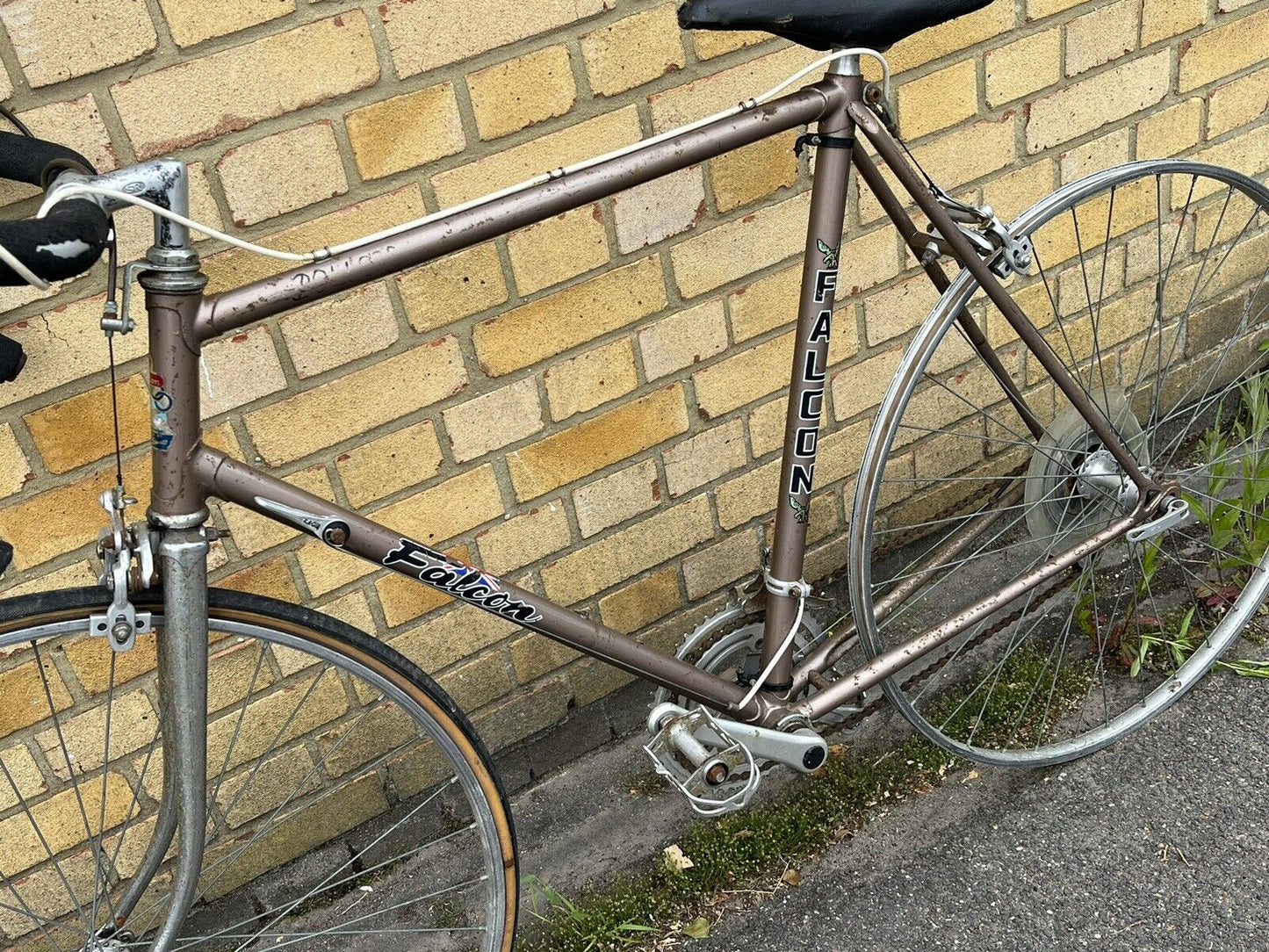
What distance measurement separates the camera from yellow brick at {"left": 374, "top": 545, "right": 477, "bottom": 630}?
190cm

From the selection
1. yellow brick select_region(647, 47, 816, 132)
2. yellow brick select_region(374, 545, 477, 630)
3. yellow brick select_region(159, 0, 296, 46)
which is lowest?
yellow brick select_region(374, 545, 477, 630)

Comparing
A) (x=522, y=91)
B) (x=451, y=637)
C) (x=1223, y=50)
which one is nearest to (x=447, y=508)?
(x=451, y=637)

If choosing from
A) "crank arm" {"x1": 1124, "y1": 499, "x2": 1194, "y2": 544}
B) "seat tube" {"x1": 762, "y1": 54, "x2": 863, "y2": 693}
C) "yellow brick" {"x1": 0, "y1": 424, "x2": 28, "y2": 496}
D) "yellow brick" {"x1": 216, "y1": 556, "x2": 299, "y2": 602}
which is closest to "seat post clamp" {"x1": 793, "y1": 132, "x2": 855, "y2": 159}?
"seat tube" {"x1": 762, "y1": 54, "x2": 863, "y2": 693}

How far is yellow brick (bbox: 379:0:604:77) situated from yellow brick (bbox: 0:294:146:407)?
533 millimetres

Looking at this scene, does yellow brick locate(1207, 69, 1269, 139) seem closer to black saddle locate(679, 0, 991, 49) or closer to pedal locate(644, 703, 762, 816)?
black saddle locate(679, 0, 991, 49)

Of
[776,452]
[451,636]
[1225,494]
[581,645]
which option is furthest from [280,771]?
[1225,494]

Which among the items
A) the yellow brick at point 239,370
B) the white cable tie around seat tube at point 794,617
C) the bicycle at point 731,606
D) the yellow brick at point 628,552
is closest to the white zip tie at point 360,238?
the bicycle at point 731,606

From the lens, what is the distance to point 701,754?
1.70 meters

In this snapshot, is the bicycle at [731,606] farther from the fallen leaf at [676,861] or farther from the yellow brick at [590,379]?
the yellow brick at [590,379]

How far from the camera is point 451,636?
6.50ft

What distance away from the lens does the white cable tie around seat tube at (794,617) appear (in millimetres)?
1744

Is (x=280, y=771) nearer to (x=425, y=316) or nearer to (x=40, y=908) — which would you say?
(x=40, y=908)

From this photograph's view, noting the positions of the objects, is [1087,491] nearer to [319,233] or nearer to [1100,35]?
[1100,35]

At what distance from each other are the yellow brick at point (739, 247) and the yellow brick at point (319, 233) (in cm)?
48
